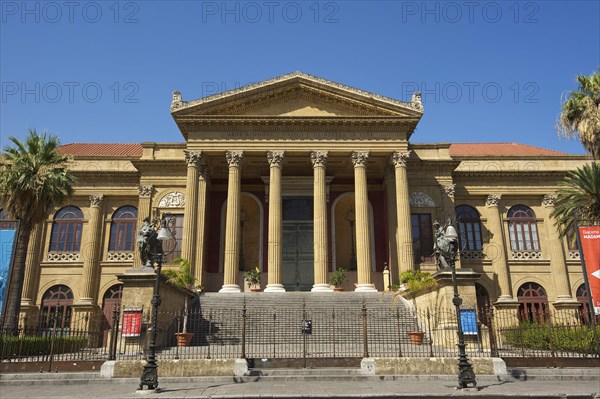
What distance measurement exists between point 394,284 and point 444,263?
8.73 m

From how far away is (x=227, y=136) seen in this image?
27625 mm

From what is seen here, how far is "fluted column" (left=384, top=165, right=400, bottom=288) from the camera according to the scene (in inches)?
1113

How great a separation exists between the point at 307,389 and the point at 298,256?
1968 centimetres

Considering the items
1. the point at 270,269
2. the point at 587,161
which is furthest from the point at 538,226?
the point at 270,269

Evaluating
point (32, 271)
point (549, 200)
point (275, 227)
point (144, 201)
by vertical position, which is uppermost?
point (549, 200)

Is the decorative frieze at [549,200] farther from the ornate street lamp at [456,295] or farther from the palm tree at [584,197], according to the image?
the ornate street lamp at [456,295]

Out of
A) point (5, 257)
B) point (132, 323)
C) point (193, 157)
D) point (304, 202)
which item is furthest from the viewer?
point (304, 202)

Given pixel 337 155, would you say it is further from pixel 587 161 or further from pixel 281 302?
pixel 587 161

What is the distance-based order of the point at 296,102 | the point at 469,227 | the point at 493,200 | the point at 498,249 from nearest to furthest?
the point at 296,102 < the point at 498,249 < the point at 469,227 < the point at 493,200

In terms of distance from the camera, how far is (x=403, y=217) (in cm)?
2691

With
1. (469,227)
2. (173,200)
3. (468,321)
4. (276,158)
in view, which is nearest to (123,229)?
(173,200)

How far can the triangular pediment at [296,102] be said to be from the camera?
2750cm

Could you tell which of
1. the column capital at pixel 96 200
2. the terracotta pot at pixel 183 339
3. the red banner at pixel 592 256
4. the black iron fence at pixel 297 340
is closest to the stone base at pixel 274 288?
the black iron fence at pixel 297 340

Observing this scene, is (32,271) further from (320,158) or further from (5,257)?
(320,158)
